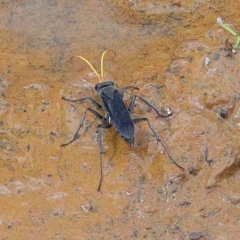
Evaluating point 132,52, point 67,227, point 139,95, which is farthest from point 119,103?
point 67,227

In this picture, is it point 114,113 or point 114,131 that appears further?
point 114,131

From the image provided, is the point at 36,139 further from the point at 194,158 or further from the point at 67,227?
the point at 194,158

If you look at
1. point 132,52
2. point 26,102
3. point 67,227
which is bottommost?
point 67,227

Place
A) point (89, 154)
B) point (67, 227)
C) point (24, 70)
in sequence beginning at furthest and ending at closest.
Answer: point (24, 70) < point (89, 154) < point (67, 227)

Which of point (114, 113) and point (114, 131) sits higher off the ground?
point (114, 113)

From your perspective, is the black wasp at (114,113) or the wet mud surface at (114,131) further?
the black wasp at (114,113)

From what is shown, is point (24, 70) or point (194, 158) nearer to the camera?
point (194, 158)

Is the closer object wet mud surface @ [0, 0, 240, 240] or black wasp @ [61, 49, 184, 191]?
wet mud surface @ [0, 0, 240, 240]

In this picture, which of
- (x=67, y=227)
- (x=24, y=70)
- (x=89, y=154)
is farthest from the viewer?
(x=24, y=70)
